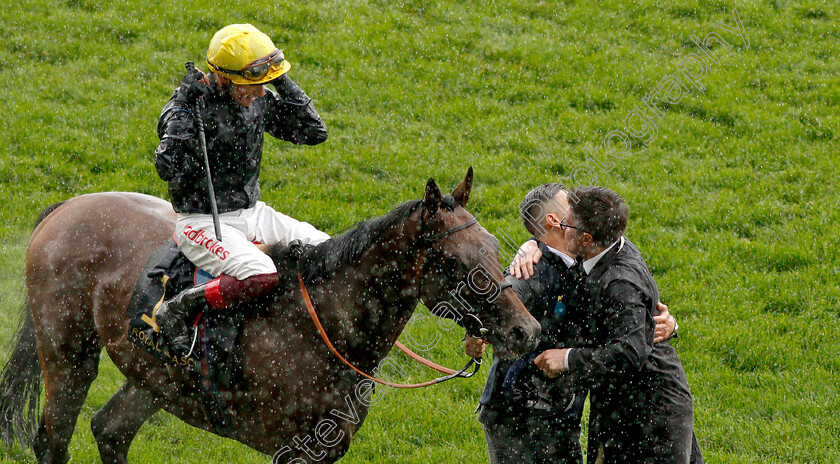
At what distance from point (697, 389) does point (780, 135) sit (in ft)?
16.2

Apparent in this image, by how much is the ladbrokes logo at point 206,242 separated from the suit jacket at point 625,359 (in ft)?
6.15

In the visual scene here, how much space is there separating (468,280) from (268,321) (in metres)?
1.22

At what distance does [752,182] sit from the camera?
9.41 meters

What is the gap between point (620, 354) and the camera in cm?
391

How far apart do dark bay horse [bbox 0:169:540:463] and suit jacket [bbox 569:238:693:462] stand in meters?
0.54

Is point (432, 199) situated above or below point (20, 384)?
above

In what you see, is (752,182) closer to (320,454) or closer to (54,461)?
(320,454)

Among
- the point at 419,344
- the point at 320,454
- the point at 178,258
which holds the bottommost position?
the point at 419,344

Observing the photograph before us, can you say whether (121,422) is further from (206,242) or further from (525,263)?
(525,263)

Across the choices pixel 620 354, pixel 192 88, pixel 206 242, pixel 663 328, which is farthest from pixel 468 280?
pixel 192 88

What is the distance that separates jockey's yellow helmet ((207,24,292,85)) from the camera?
4.18m

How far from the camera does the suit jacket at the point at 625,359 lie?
393 cm

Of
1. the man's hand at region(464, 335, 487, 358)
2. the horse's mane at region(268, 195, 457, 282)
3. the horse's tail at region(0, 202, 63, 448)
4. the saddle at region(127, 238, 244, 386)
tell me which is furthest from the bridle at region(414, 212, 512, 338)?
the horse's tail at region(0, 202, 63, 448)

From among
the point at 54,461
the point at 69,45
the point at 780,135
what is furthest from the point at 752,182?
the point at 69,45
